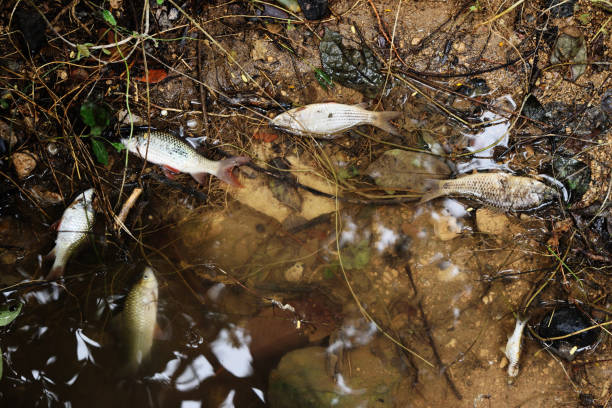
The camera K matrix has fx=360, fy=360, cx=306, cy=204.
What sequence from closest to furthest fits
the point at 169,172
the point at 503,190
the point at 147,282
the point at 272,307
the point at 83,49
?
the point at 83,49 → the point at 503,190 → the point at 147,282 → the point at 169,172 → the point at 272,307

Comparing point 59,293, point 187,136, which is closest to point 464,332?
point 187,136

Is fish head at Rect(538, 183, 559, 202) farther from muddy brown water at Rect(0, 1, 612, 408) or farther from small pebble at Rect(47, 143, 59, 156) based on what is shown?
small pebble at Rect(47, 143, 59, 156)

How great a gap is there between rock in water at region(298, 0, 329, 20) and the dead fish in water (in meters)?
2.12

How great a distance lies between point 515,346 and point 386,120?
104 inches

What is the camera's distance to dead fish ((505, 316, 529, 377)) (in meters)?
3.66

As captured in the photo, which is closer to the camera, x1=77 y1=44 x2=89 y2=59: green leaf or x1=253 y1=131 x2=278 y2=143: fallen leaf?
x1=77 y1=44 x2=89 y2=59: green leaf

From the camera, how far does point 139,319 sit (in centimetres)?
368

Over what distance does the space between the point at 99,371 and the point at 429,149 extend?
165 inches

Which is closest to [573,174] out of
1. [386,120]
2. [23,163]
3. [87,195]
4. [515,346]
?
[515,346]

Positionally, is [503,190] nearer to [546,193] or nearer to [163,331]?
[546,193]

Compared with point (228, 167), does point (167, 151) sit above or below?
above

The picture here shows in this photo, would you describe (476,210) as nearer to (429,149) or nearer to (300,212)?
(429,149)

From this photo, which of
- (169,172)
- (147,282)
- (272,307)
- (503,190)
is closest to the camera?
(503,190)

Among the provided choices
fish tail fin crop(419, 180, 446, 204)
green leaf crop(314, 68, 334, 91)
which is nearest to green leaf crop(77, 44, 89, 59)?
green leaf crop(314, 68, 334, 91)
